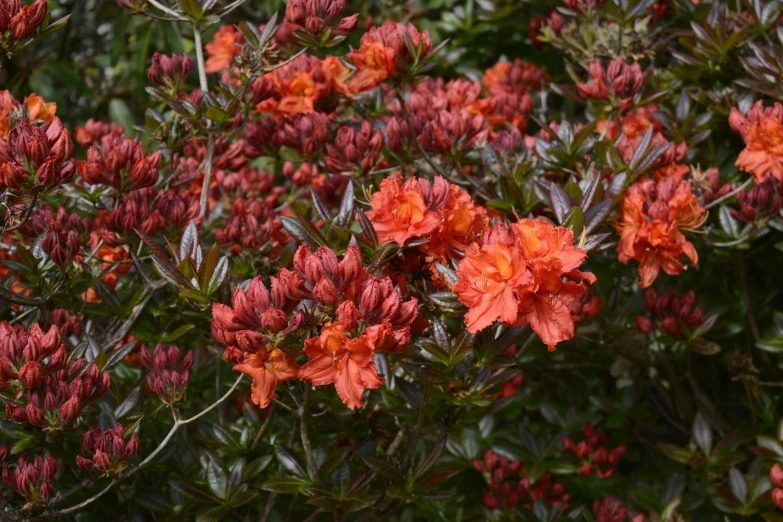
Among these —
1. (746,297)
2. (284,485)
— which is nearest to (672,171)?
(746,297)

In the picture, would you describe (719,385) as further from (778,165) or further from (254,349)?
(254,349)

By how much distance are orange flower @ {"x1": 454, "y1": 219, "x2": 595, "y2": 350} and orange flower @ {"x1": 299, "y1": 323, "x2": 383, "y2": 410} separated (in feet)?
0.58

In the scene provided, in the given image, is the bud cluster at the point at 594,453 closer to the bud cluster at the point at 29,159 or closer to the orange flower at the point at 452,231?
the orange flower at the point at 452,231

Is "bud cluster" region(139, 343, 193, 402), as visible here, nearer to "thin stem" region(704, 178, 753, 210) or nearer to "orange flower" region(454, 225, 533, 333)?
"orange flower" region(454, 225, 533, 333)

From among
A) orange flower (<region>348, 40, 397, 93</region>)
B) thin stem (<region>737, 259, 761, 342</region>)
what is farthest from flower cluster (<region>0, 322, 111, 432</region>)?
thin stem (<region>737, 259, 761, 342</region>)

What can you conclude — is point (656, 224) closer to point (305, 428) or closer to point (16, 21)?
point (305, 428)

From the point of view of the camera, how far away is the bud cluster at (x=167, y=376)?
1586 mm

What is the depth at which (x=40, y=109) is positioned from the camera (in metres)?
1.93

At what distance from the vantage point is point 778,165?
6.28ft

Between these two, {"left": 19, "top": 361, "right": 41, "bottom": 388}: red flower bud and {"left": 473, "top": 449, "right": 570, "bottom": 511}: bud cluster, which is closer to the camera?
{"left": 19, "top": 361, "right": 41, "bottom": 388}: red flower bud

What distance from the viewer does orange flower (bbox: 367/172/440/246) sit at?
4.78 ft

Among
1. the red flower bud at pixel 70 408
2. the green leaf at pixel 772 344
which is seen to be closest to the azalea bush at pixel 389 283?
the red flower bud at pixel 70 408

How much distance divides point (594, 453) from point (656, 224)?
2.95 feet

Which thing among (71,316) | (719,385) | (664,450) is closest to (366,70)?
(71,316)
